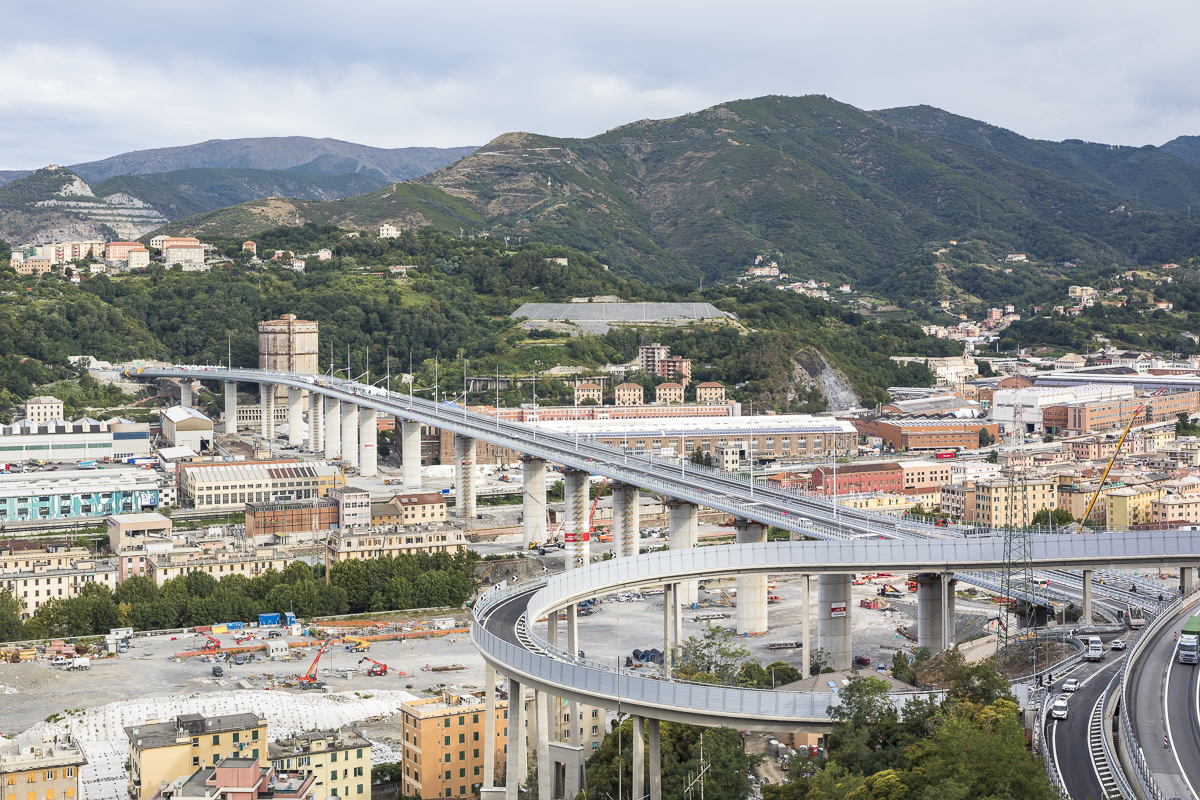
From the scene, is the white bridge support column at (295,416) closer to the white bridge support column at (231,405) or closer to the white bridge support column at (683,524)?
the white bridge support column at (231,405)

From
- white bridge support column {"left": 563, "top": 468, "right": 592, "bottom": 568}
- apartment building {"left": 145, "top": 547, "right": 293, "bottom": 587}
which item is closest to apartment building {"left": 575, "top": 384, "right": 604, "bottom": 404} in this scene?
white bridge support column {"left": 563, "top": 468, "right": 592, "bottom": 568}

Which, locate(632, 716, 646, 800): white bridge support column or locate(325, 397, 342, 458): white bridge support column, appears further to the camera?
locate(325, 397, 342, 458): white bridge support column

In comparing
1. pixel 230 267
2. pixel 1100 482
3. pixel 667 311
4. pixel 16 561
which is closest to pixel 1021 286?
pixel 667 311

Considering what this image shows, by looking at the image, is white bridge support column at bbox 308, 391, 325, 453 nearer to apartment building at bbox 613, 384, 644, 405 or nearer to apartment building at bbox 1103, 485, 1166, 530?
apartment building at bbox 613, 384, 644, 405

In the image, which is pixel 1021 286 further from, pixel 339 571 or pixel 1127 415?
pixel 339 571

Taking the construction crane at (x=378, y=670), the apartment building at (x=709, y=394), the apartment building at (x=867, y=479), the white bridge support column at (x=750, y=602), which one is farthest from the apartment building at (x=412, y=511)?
the apartment building at (x=709, y=394)
